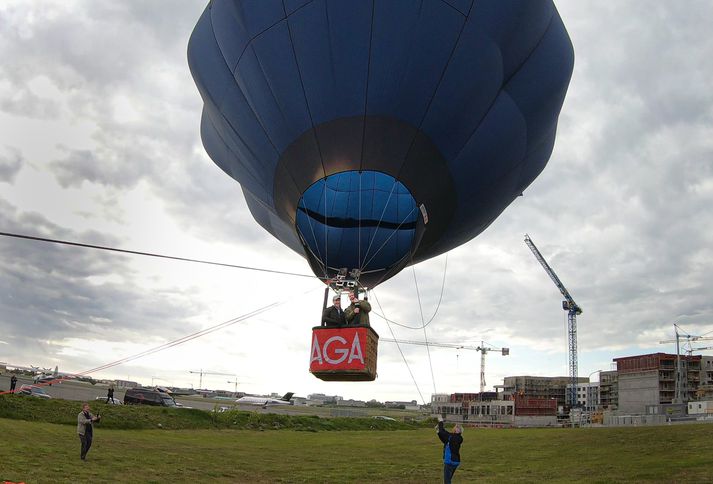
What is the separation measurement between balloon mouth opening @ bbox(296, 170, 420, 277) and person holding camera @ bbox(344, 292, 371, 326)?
2269 millimetres

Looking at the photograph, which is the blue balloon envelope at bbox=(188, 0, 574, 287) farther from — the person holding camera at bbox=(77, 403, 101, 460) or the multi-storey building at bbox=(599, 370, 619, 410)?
the multi-storey building at bbox=(599, 370, 619, 410)

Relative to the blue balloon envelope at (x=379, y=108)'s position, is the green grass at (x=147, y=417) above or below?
below

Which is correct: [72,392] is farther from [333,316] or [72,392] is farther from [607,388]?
[607,388]

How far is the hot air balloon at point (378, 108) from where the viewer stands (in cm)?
1146

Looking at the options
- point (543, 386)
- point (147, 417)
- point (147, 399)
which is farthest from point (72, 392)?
point (543, 386)

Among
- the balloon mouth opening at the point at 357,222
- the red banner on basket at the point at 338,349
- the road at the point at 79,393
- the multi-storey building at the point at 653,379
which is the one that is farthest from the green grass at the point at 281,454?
the multi-storey building at the point at 653,379

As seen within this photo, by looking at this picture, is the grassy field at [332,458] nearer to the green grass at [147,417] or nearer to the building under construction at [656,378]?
the green grass at [147,417]

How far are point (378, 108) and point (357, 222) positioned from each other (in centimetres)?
408

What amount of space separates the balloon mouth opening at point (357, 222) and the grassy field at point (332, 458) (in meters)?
4.68

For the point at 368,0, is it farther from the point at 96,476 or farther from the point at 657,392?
the point at 657,392

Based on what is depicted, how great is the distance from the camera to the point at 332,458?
16219 mm

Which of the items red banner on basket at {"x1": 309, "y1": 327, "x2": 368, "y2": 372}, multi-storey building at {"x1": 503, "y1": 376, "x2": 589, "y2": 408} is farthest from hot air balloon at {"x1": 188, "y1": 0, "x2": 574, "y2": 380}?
multi-storey building at {"x1": 503, "y1": 376, "x2": 589, "y2": 408}

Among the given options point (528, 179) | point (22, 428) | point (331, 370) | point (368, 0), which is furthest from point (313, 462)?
point (368, 0)

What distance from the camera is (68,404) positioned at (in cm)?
2197
